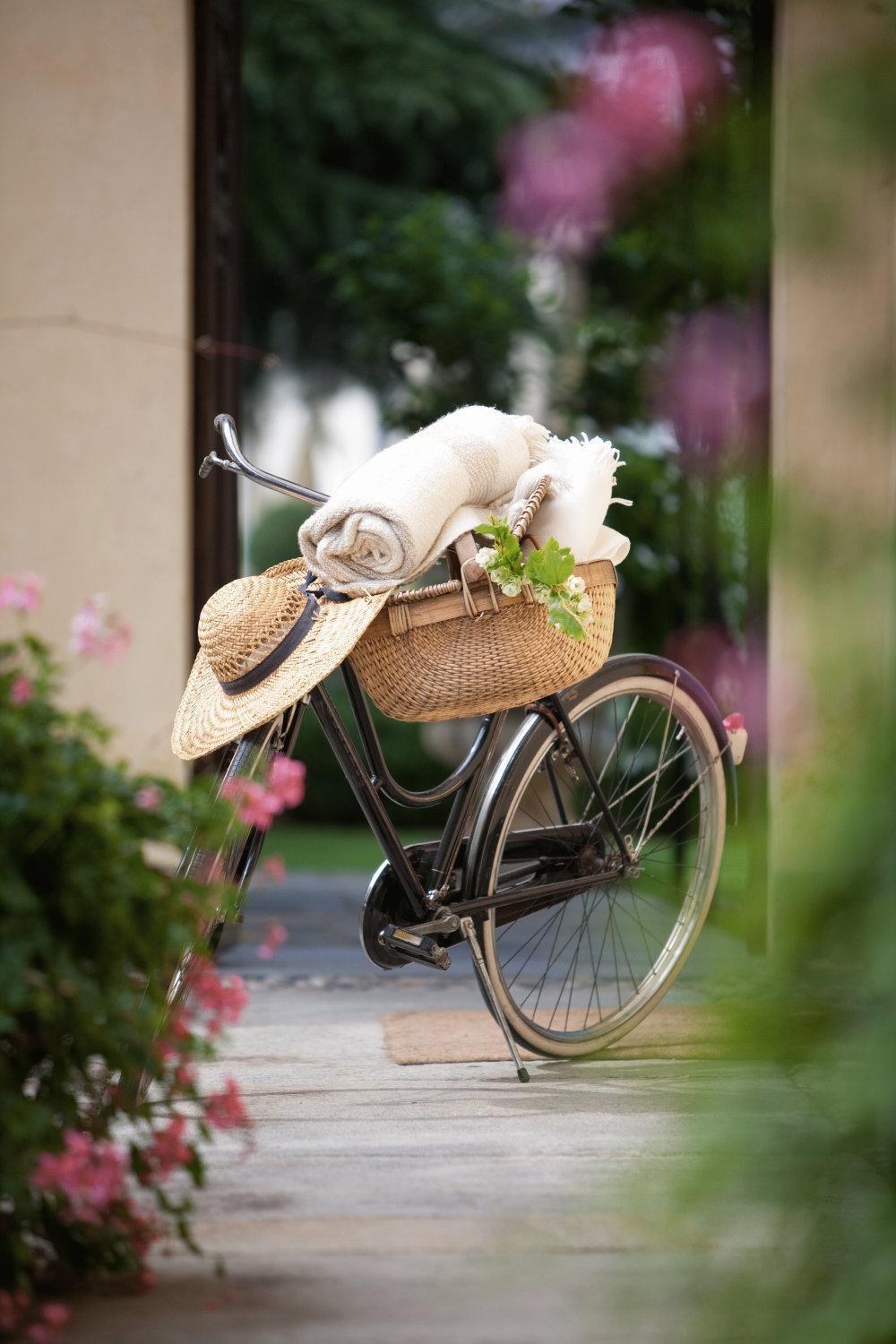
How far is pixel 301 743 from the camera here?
677 centimetres

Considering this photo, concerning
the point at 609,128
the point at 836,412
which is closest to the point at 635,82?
the point at 609,128

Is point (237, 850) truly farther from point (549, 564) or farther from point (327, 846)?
point (327, 846)

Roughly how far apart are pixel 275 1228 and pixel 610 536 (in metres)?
0.98

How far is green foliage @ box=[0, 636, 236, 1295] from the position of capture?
1.11 m

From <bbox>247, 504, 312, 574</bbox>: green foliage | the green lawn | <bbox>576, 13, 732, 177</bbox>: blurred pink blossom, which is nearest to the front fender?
<bbox>576, 13, 732, 177</bbox>: blurred pink blossom

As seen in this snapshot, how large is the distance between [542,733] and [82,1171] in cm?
103

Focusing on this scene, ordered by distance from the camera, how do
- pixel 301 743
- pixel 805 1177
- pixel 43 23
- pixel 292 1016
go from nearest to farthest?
pixel 805 1177 → pixel 292 1016 → pixel 43 23 → pixel 301 743

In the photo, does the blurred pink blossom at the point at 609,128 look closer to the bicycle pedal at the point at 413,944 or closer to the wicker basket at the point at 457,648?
the wicker basket at the point at 457,648

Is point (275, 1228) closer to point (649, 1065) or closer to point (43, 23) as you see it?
point (649, 1065)

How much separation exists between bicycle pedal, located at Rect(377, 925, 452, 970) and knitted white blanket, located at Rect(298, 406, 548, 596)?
45 centimetres

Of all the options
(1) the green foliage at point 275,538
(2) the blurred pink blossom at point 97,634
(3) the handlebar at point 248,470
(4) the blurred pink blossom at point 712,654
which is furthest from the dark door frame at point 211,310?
(1) the green foliage at point 275,538

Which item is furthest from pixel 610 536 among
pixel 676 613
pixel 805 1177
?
pixel 676 613

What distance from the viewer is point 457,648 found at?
1812 millimetres

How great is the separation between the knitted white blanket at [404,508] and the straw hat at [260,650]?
0.04 meters
